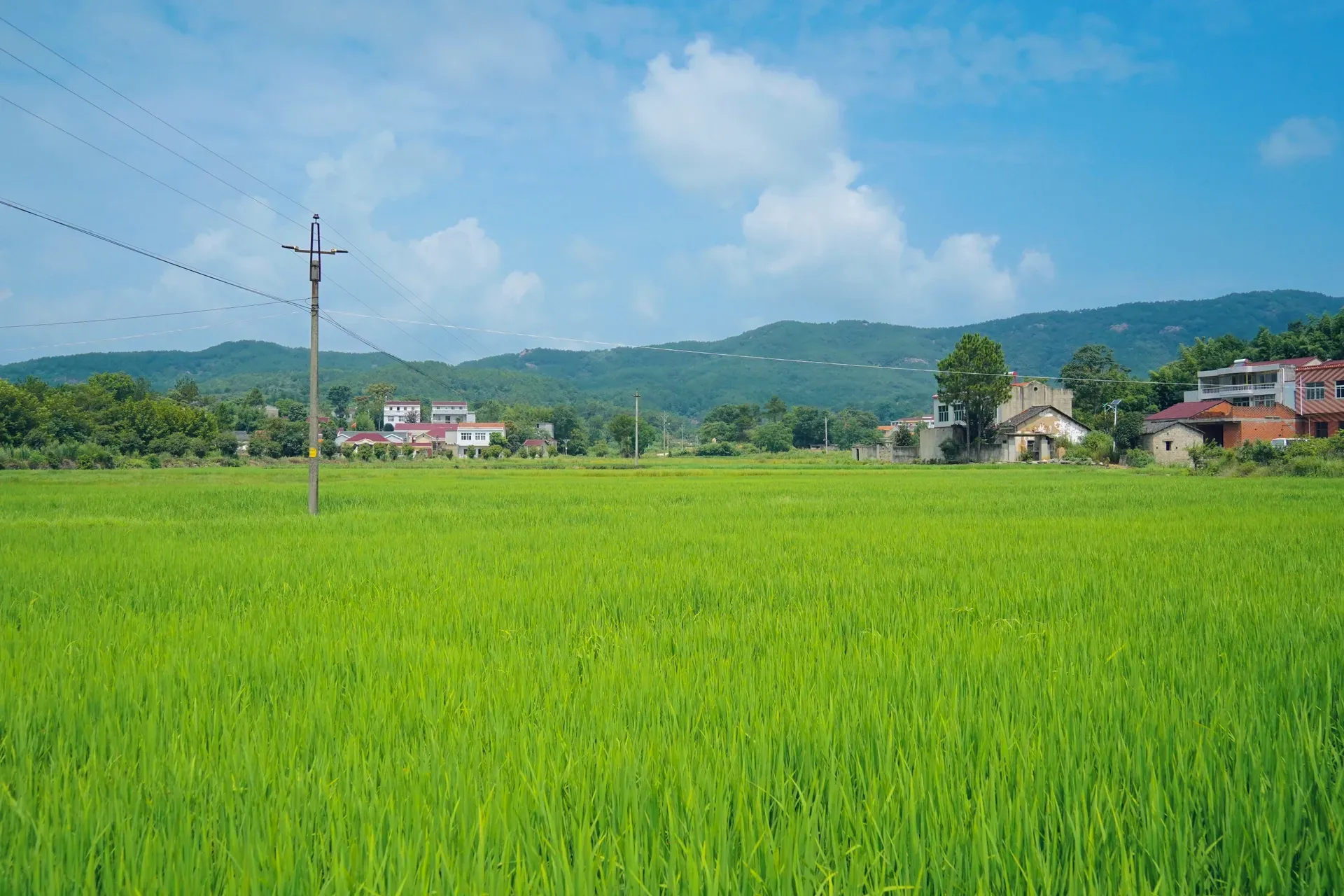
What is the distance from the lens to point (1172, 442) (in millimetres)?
45625

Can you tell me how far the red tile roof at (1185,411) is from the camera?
48750 millimetres

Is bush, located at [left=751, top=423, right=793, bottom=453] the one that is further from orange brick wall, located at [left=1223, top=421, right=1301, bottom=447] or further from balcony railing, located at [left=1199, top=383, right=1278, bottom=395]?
orange brick wall, located at [left=1223, top=421, right=1301, bottom=447]

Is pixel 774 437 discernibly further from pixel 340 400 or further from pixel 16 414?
pixel 16 414

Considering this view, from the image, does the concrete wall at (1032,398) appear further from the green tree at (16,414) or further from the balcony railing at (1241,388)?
the green tree at (16,414)

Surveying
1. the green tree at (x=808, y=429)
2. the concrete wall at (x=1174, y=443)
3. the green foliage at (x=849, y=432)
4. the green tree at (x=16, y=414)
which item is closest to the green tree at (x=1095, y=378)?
the concrete wall at (x=1174, y=443)

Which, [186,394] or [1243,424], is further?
[186,394]

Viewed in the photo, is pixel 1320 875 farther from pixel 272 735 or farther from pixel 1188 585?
pixel 1188 585

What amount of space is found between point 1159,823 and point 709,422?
119m

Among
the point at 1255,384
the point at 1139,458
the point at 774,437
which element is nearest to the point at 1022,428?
the point at 1139,458

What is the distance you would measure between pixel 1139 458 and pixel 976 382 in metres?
13.7

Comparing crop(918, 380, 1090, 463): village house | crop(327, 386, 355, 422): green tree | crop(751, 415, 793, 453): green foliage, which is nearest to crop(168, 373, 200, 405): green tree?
crop(327, 386, 355, 422): green tree

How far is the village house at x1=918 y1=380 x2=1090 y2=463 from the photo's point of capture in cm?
5534

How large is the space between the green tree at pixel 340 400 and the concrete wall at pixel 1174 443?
123596mm

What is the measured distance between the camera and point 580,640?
453 centimetres
